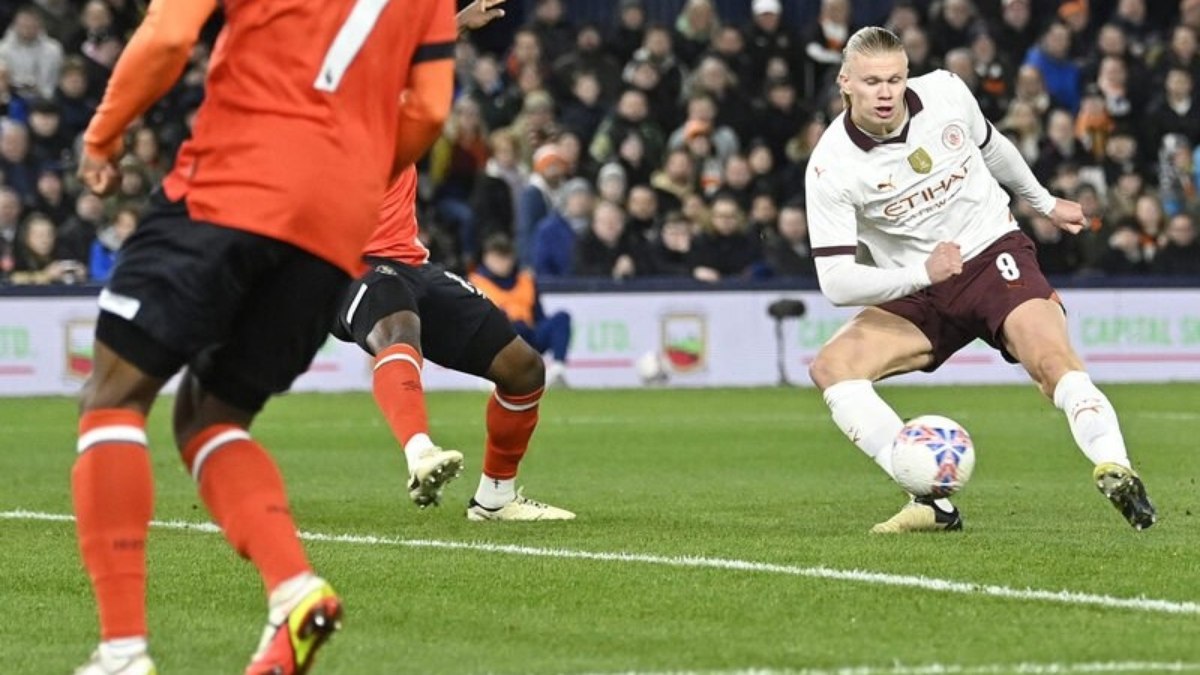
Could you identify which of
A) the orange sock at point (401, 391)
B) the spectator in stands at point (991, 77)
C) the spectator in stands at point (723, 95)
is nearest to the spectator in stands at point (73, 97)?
the spectator in stands at point (723, 95)

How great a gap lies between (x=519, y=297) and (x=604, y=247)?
5.00ft

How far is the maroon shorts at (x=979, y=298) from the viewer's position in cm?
980

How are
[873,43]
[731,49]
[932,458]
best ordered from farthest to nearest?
[731,49] < [873,43] < [932,458]

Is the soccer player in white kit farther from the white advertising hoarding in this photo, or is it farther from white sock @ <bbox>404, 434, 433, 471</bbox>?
the white advertising hoarding

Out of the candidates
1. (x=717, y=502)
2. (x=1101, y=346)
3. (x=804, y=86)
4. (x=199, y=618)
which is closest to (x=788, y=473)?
(x=717, y=502)

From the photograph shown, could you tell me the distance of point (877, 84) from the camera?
9625 millimetres

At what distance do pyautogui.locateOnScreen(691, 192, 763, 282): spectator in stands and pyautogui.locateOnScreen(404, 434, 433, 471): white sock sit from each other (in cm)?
1365

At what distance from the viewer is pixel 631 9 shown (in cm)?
2667

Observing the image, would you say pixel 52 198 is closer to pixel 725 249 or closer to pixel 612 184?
pixel 612 184

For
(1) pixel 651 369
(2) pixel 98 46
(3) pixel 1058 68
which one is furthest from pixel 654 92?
(2) pixel 98 46

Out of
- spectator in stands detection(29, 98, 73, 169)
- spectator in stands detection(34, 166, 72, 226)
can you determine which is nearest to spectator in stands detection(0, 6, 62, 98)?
spectator in stands detection(29, 98, 73, 169)

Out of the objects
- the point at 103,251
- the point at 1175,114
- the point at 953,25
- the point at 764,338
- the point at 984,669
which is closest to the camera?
the point at 984,669

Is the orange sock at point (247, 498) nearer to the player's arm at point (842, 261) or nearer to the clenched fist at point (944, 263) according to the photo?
the clenched fist at point (944, 263)

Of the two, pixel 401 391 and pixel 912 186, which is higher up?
pixel 912 186
